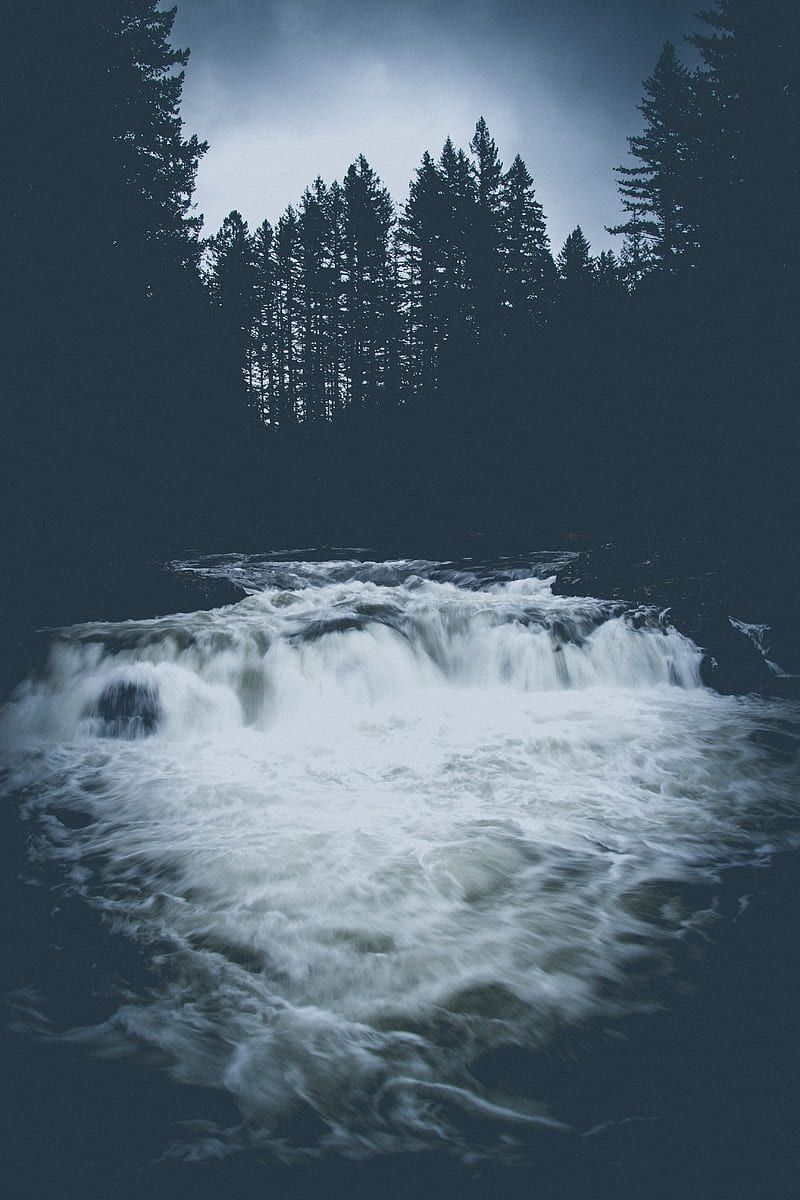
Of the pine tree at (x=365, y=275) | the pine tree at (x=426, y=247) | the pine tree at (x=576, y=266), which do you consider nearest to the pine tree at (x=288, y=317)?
the pine tree at (x=365, y=275)

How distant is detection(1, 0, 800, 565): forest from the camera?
44.0 feet

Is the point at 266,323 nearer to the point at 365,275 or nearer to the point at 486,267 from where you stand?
the point at 365,275

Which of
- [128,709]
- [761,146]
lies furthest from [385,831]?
[761,146]

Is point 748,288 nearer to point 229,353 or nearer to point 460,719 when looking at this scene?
point 460,719

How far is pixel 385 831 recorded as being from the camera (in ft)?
14.2

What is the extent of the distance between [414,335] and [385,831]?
30.3 m

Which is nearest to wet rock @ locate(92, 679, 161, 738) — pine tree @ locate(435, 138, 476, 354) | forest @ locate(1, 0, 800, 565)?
forest @ locate(1, 0, 800, 565)

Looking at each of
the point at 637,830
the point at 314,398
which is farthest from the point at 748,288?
the point at 314,398

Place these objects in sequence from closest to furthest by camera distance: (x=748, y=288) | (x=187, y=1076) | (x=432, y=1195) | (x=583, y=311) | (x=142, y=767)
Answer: (x=432, y=1195)
(x=187, y=1076)
(x=142, y=767)
(x=748, y=288)
(x=583, y=311)

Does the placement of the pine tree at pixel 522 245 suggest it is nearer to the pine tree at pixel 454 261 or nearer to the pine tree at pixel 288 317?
the pine tree at pixel 454 261

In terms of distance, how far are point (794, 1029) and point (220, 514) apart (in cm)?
2474

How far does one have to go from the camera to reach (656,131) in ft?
91.8

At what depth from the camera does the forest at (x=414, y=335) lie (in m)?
13.4

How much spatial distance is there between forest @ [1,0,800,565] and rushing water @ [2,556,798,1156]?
19.3ft
